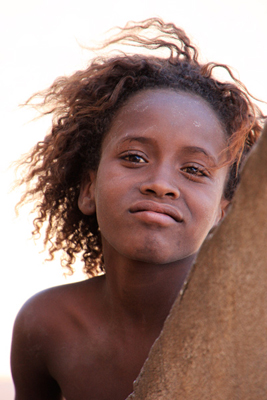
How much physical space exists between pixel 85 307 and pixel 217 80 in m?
1.13

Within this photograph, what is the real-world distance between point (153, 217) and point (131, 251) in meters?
0.14

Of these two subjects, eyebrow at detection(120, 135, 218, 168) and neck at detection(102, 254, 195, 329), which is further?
neck at detection(102, 254, 195, 329)

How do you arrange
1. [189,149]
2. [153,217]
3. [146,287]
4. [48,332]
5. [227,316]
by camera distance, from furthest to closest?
[48,332]
[146,287]
[189,149]
[153,217]
[227,316]

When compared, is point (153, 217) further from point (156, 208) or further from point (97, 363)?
point (97, 363)

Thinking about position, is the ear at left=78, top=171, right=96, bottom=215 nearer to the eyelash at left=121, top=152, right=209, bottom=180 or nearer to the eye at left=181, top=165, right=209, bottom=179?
the eyelash at left=121, top=152, right=209, bottom=180

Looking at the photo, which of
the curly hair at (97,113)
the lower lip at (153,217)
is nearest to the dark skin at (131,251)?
the lower lip at (153,217)

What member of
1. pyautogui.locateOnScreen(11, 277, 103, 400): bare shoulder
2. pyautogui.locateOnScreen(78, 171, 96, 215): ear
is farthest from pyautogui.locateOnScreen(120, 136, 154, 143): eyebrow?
pyautogui.locateOnScreen(11, 277, 103, 400): bare shoulder

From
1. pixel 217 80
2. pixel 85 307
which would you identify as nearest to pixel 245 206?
pixel 85 307

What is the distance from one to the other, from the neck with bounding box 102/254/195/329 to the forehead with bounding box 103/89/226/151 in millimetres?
471

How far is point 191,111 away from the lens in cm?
196

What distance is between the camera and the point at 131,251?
5.71 feet

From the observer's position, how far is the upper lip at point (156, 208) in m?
1.71

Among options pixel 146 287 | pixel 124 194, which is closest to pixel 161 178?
pixel 124 194

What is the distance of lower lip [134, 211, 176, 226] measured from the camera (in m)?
1.71
